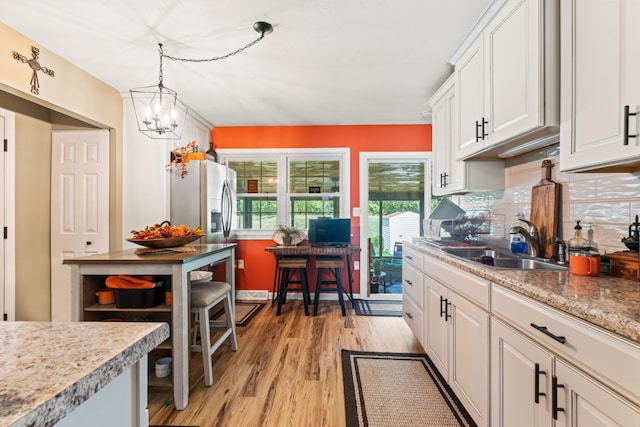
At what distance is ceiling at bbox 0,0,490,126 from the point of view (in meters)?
1.91

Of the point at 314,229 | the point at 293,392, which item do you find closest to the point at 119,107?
the point at 314,229

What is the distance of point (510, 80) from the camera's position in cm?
171

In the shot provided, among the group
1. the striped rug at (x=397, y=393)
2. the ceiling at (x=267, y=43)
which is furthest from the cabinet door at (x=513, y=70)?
the striped rug at (x=397, y=393)

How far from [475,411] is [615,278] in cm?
90

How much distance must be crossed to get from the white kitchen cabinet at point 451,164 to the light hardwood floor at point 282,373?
4.83 ft

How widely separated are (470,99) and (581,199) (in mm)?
971

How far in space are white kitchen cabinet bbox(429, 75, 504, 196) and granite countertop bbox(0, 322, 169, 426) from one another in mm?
2397

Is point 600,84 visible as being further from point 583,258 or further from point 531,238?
point 531,238

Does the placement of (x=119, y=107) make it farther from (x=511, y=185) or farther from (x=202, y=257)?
(x=511, y=185)

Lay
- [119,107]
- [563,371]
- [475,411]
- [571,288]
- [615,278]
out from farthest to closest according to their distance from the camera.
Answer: [119,107] < [475,411] < [615,278] < [571,288] < [563,371]

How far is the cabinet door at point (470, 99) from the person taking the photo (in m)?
2.02

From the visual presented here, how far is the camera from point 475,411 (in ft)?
5.04

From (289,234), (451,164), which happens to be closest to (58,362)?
(451,164)

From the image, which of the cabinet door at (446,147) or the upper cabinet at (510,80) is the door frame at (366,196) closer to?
the cabinet door at (446,147)
